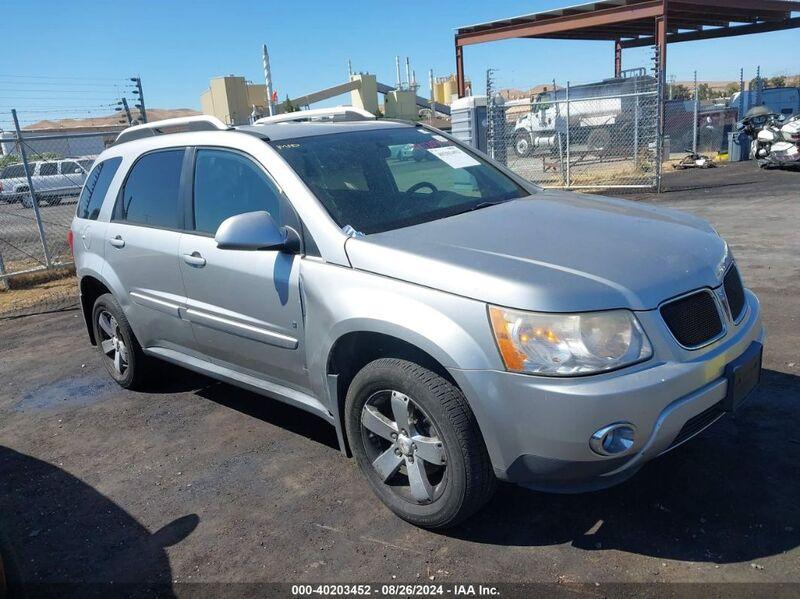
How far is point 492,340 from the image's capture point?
264 centimetres

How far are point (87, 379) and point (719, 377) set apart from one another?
497 cm

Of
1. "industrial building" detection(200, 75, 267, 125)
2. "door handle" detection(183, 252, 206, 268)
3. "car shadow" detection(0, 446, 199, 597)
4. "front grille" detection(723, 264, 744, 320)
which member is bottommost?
"car shadow" detection(0, 446, 199, 597)

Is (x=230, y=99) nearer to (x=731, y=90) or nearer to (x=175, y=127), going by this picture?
(x=175, y=127)

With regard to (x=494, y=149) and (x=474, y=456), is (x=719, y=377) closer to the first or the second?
(x=474, y=456)

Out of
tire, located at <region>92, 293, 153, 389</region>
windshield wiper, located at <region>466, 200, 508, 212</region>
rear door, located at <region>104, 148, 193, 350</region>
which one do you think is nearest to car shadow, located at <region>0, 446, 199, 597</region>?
rear door, located at <region>104, 148, 193, 350</region>

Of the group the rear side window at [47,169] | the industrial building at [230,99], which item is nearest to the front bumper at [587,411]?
the rear side window at [47,169]

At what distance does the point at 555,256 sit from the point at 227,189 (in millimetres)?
2051

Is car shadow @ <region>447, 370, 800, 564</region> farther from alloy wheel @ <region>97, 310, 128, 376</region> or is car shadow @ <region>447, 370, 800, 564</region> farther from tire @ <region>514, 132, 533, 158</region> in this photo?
tire @ <region>514, 132, 533, 158</region>

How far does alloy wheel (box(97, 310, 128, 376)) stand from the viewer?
521 cm

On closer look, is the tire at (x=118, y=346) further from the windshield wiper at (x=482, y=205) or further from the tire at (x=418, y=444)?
the windshield wiper at (x=482, y=205)

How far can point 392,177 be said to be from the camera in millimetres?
3990

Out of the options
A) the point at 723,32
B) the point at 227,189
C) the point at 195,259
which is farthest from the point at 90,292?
the point at 723,32

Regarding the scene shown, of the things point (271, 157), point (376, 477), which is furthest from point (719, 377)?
point (271, 157)

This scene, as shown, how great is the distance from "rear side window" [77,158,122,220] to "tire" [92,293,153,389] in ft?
2.21
